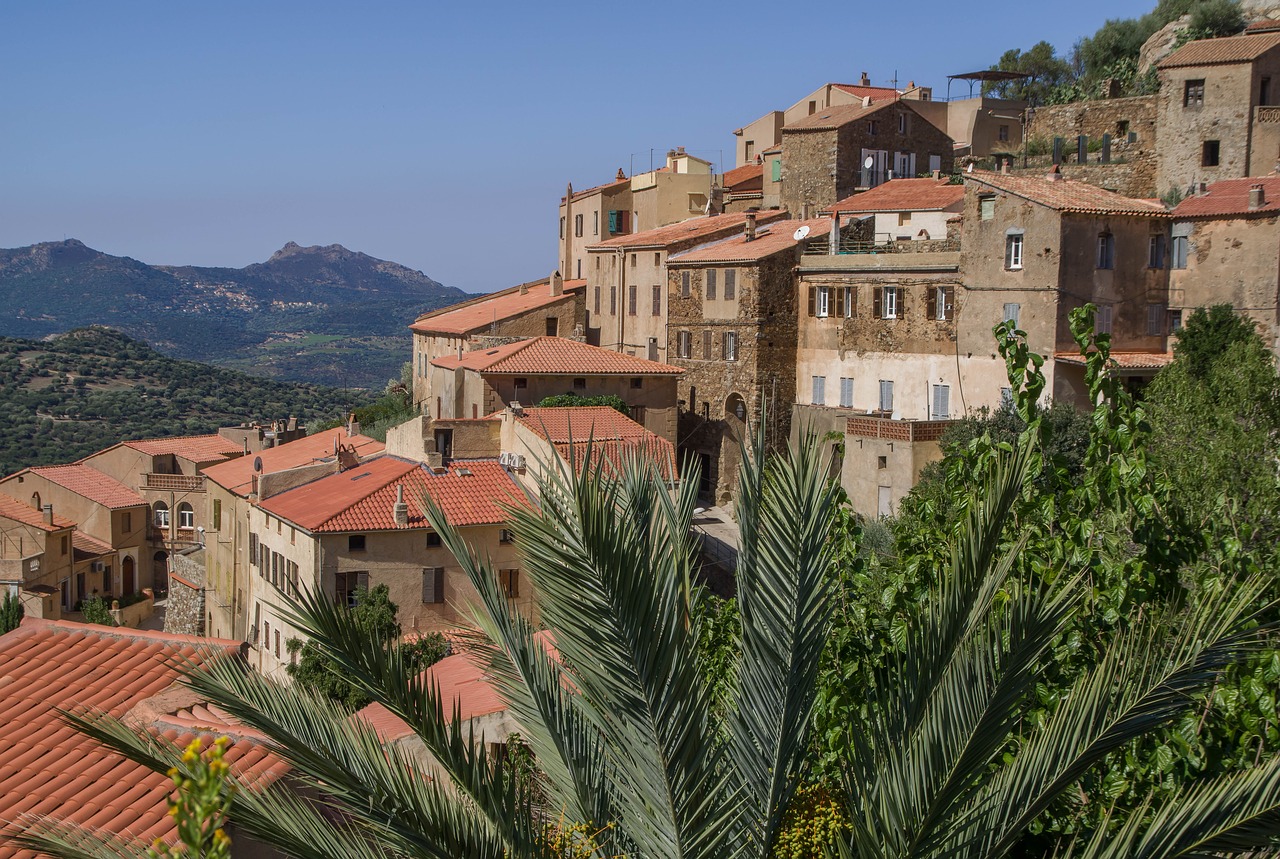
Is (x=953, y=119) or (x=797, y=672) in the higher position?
(x=953, y=119)

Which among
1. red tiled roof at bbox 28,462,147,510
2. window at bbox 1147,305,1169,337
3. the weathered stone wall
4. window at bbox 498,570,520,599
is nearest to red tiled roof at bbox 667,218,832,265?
window at bbox 1147,305,1169,337

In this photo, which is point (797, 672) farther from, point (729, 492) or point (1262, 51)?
point (1262, 51)

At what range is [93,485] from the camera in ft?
179

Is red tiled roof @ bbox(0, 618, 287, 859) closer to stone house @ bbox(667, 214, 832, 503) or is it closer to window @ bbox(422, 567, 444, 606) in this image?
window @ bbox(422, 567, 444, 606)

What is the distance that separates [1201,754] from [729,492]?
1352 inches

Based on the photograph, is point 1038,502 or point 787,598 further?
point 1038,502

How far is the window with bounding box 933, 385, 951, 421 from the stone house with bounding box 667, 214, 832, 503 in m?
5.32

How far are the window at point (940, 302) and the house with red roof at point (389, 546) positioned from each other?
12.8 metres

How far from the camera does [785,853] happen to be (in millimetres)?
6312

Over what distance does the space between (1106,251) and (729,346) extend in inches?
487

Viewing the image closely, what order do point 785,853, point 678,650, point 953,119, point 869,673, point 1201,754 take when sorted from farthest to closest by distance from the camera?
1. point 953,119
2. point 869,673
3. point 1201,754
4. point 785,853
5. point 678,650

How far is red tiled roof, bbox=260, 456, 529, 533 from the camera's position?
30.4m

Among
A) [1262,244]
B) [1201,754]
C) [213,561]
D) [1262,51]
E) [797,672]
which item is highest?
[1262,51]

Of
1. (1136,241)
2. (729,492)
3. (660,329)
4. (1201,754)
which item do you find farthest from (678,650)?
(660,329)
